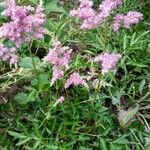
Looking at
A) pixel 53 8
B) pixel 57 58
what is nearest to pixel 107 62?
pixel 57 58

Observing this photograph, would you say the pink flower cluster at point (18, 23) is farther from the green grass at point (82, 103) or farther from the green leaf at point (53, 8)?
the green leaf at point (53, 8)

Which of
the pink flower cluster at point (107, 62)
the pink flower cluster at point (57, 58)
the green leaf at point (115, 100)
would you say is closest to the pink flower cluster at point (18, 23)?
the pink flower cluster at point (57, 58)

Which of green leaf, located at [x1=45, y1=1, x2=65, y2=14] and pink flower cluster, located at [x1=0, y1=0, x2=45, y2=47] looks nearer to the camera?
pink flower cluster, located at [x1=0, y1=0, x2=45, y2=47]

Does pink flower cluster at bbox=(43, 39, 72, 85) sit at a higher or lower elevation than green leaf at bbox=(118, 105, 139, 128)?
higher

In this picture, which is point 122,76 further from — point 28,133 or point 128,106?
point 28,133

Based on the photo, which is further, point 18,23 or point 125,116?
point 125,116

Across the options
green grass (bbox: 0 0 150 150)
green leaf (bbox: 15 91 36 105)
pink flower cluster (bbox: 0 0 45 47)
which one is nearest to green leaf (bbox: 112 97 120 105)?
green grass (bbox: 0 0 150 150)

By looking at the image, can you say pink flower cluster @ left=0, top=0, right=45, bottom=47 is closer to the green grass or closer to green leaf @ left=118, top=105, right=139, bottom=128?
the green grass

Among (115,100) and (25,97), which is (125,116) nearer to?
(115,100)
